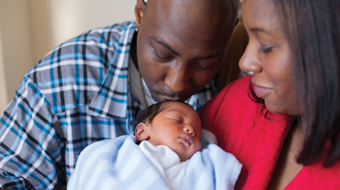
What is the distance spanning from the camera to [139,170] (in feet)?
3.28

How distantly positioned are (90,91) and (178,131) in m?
0.66

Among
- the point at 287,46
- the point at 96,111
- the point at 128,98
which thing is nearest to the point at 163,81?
the point at 128,98

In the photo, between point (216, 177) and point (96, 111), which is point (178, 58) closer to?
point (216, 177)

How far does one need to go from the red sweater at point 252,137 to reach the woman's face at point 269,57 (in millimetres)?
183

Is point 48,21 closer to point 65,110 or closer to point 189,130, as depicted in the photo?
point 65,110

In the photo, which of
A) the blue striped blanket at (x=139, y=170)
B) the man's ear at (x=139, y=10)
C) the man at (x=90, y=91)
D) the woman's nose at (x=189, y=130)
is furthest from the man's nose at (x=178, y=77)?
the man's ear at (x=139, y=10)

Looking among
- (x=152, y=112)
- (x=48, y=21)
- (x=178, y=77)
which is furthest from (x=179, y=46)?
(x=48, y=21)

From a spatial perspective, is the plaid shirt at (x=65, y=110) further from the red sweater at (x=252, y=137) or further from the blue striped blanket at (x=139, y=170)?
the red sweater at (x=252, y=137)

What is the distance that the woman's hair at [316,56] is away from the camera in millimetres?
634

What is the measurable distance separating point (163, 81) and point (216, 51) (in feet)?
0.88

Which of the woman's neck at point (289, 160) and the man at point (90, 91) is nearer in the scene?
the woman's neck at point (289, 160)

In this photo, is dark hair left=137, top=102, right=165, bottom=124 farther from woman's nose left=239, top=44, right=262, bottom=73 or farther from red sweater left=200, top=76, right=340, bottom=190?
woman's nose left=239, top=44, right=262, bottom=73

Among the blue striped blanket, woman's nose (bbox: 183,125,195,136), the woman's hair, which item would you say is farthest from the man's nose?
the woman's hair

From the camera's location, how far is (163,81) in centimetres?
122
